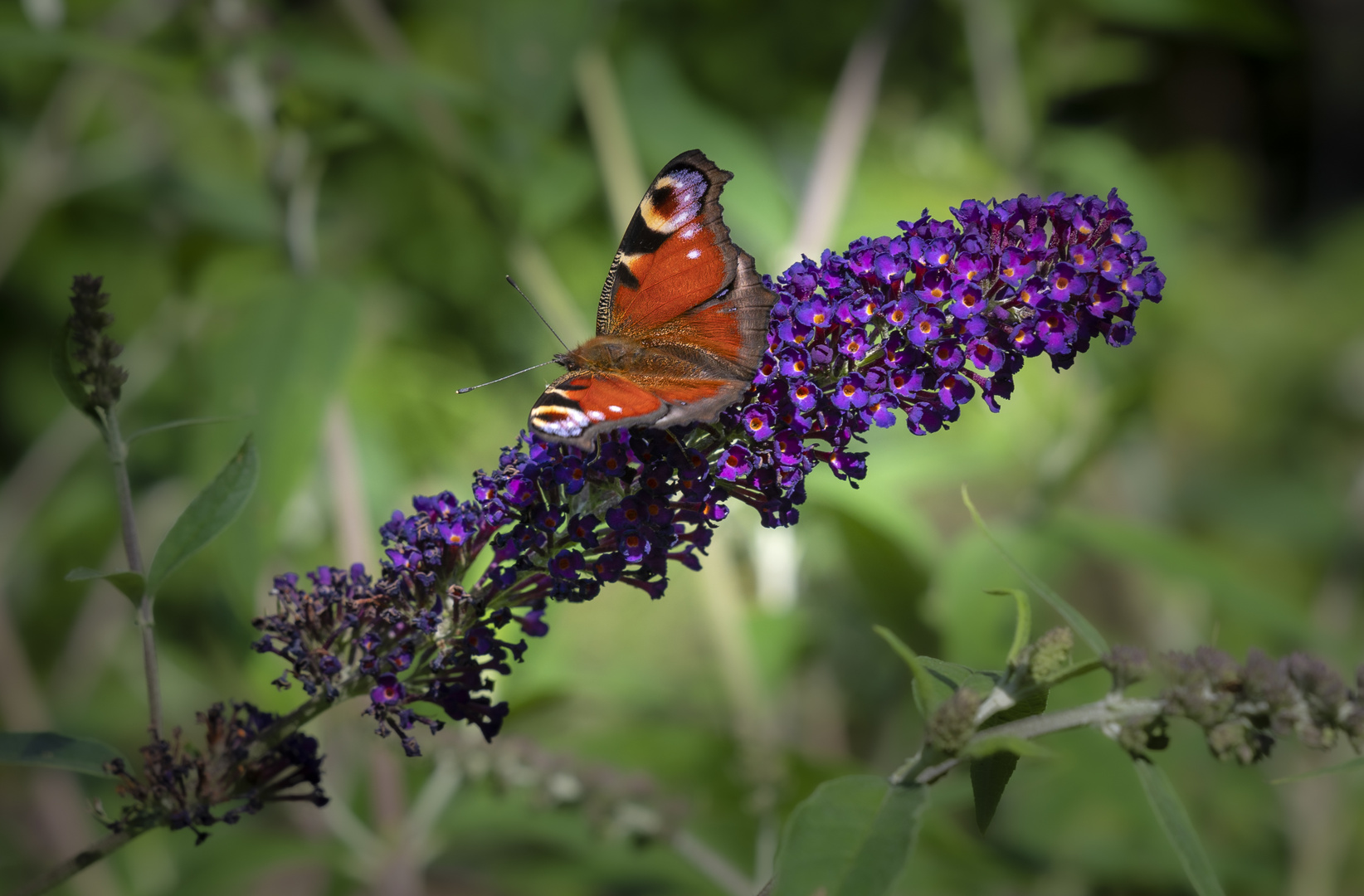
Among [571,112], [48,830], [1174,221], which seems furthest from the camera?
[1174,221]

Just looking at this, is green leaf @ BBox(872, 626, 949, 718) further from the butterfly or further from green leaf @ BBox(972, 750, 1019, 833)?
the butterfly

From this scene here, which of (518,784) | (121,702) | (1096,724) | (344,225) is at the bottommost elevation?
(1096,724)

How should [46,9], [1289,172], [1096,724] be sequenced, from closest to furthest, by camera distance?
1. [1096,724]
2. [46,9]
3. [1289,172]

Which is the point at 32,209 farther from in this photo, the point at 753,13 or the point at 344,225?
the point at 753,13

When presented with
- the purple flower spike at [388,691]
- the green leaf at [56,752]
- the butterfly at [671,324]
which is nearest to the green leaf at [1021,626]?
the butterfly at [671,324]

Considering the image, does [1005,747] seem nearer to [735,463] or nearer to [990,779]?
[990,779]

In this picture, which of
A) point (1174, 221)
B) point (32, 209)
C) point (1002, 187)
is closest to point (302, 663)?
point (32, 209)

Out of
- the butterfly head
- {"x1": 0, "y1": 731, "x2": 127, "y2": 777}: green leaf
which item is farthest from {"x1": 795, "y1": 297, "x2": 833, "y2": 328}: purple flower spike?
{"x1": 0, "y1": 731, "x2": 127, "y2": 777}: green leaf
